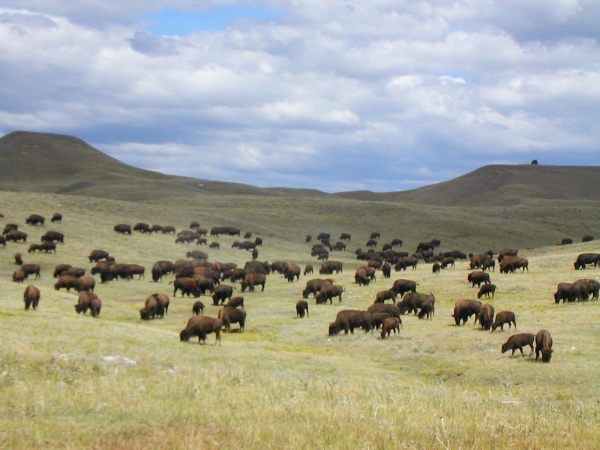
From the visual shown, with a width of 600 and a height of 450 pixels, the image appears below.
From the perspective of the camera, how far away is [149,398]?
10.4 metres

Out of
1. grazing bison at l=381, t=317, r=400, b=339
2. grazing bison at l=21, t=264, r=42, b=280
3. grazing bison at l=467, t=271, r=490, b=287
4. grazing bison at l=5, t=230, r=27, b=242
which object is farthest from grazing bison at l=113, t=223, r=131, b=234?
grazing bison at l=381, t=317, r=400, b=339

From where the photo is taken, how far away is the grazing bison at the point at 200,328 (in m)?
23.0

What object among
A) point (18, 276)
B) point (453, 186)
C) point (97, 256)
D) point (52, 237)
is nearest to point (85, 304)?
point (18, 276)

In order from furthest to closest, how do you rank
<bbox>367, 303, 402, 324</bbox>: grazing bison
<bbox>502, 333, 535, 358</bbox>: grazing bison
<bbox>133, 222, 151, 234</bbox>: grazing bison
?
<bbox>133, 222, 151, 234</bbox>: grazing bison, <bbox>367, 303, 402, 324</bbox>: grazing bison, <bbox>502, 333, 535, 358</bbox>: grazing bison

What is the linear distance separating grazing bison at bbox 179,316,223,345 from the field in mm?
337

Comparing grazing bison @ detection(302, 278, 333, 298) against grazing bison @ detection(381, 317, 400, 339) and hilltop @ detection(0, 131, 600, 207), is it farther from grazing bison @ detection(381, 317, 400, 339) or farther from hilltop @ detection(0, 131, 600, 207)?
hilltop @ detection(0, 131, 600, 207)

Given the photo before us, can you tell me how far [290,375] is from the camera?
1593cm

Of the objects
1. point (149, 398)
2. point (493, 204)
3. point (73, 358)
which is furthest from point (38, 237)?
point (493, 204)

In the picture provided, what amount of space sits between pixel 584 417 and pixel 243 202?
9742cm

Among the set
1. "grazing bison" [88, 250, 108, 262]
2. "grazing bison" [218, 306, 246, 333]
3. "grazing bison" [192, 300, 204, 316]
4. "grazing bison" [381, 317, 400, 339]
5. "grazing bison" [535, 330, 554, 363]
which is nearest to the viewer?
"grazing bison" [535, 330, 554, 363]

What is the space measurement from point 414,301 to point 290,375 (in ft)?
50.8

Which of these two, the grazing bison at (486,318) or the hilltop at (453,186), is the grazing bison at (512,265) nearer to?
the grazing bison at (486,318)

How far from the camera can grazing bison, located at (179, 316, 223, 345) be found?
75.6 ft

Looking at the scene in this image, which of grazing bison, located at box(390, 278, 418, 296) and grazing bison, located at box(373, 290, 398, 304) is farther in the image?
grazing bison, located at box(390, 278, 418, 296)
